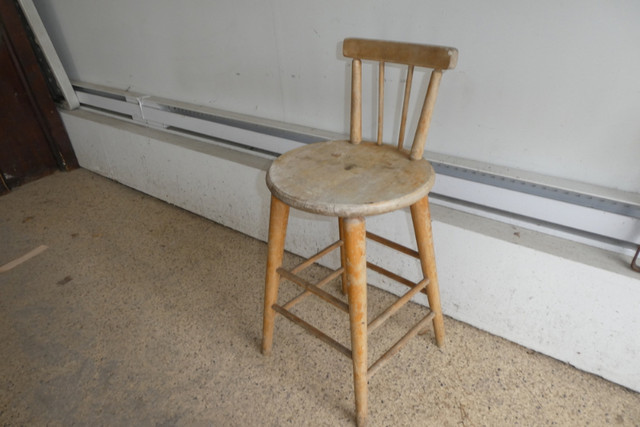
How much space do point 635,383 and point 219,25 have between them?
2.13 meters

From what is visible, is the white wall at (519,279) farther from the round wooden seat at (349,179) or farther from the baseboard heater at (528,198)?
the round wooden seat at (349,179)

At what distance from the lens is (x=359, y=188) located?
0.98m

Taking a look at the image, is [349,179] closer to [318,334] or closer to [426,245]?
[426,245]

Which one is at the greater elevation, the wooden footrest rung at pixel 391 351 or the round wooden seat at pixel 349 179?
the round wooden seat at pixel 349 179

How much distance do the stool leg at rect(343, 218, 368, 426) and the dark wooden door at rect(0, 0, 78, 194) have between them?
9.02ft

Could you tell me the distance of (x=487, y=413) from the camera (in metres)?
1.24

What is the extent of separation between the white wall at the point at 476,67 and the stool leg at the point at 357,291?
66cm

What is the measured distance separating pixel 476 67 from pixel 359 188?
2.07ft

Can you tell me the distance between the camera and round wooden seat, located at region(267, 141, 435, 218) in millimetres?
926

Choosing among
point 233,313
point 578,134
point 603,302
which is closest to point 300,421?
point 233,313

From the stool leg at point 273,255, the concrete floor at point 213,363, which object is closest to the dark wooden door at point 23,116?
the concrete floor at point 213,363

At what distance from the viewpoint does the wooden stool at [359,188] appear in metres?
0.95

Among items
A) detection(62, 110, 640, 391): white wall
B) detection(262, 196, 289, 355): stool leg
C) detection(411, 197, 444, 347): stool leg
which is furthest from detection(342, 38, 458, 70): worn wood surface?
detection(62, 110, 640, 391): white wall

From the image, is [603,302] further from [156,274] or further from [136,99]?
[136,99]
